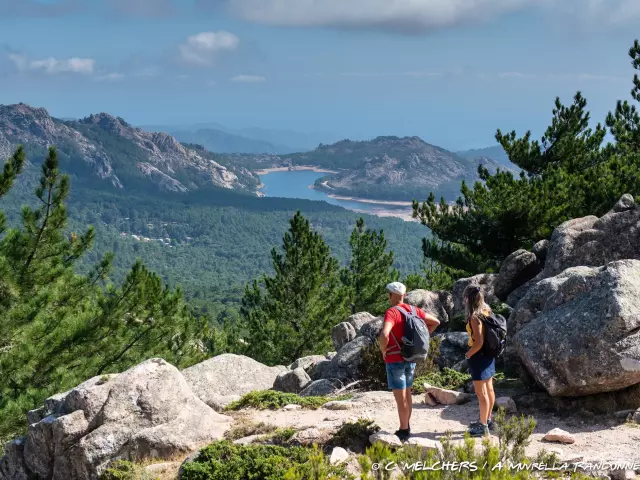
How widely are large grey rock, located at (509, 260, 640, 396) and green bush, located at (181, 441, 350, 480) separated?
449 centimetres

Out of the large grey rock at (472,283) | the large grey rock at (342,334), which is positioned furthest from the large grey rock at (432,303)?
the large grey rock at (342,334)

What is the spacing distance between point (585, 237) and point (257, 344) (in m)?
17.5

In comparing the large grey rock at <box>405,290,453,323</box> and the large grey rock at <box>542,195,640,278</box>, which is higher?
the large grey rock at <box>542,195,640,278</box>

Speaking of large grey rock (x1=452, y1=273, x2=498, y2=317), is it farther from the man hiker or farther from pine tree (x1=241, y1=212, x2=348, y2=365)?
the man hiker

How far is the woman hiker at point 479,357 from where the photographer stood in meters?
8.84

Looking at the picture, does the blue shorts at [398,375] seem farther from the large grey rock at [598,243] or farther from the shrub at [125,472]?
the large grey rock at [598,243]

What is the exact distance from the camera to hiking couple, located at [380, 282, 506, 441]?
341 inches

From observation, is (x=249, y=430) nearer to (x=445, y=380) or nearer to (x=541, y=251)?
(x=445, y=380)

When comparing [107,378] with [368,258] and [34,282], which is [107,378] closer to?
[34,282]

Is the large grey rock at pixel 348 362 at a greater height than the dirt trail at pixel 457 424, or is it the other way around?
the dirt trail at pixel 457 424

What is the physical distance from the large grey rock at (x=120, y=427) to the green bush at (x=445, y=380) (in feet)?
13.2

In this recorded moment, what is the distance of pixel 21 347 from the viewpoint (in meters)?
14.8

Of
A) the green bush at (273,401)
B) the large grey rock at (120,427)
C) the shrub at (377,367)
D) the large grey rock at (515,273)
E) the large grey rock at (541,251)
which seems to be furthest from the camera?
the large grey rock at (541,251)

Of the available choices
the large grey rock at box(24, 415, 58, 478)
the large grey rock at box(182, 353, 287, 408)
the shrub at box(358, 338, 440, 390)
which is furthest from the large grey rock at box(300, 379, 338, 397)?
the large grey rock at box(24, 415, 58, 478)
